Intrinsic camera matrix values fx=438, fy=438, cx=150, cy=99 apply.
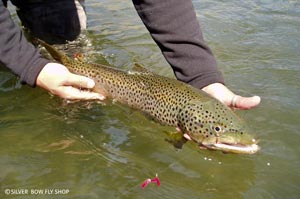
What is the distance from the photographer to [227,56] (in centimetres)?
470

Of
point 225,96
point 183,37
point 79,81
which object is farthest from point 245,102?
point 79,81

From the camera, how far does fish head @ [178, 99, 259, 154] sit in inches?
104

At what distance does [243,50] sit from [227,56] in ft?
0.86

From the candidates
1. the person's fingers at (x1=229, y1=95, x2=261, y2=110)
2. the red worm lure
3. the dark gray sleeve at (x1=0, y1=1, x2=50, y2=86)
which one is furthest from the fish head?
the dark gray sleeve at (x1=0, y1=1, x2=50, y2=86)

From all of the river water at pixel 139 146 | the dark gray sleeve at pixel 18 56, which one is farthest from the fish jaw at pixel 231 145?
the dark gray sleeve at pixel 18 56

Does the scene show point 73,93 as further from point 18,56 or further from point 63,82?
point 18,56

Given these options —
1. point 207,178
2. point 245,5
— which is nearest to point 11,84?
point 207,178

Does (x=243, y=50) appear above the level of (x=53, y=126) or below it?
below

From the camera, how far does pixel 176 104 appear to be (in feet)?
9.86

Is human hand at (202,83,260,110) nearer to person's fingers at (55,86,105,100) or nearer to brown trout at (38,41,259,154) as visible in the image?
brown trout at (38,41,259,154)

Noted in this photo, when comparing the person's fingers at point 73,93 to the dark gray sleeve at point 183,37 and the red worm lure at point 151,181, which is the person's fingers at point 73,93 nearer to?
the dark gray sleeve at point 183,37

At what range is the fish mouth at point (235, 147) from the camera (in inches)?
103

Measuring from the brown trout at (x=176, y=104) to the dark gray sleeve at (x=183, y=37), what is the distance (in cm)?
12

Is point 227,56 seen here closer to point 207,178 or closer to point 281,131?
point 281,131
